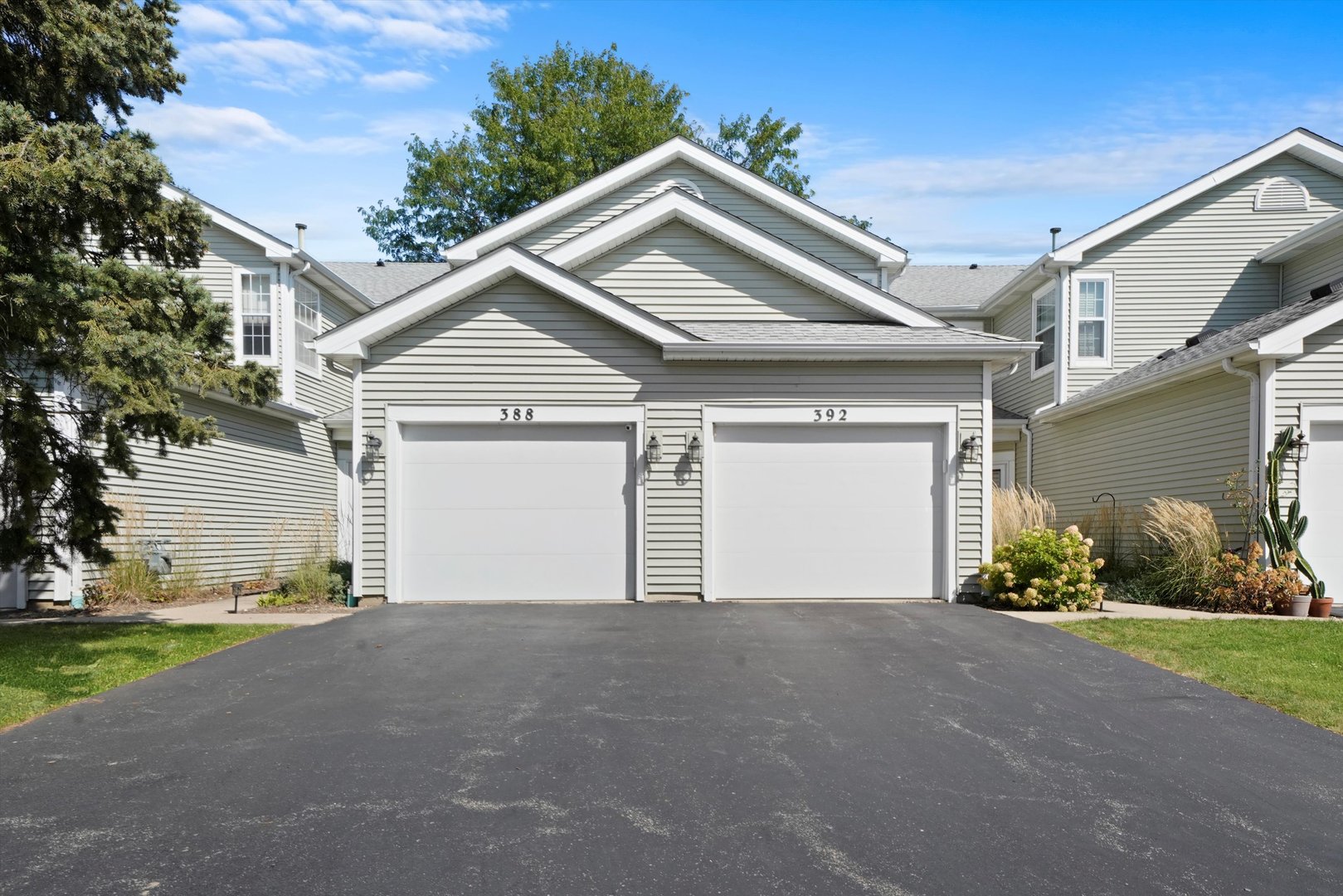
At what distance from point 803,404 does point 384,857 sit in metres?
8.73

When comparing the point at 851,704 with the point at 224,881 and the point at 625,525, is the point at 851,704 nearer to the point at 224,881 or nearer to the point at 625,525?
the point at 224,881

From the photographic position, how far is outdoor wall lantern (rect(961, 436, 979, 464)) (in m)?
11.8

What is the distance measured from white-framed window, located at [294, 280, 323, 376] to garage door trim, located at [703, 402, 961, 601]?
842 cm

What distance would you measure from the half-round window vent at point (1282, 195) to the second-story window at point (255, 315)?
1745 centimetres

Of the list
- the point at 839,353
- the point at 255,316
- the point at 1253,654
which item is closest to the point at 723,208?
the point at 839,353

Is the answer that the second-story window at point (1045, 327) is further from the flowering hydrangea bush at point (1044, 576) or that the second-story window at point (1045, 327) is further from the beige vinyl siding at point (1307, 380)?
the flowering hydrangea bush at point (1044, 576)

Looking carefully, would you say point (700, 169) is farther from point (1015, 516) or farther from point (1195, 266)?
point (1195, 266)

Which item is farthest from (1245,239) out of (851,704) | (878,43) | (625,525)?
(851,704)

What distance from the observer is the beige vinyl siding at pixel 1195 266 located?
16.9 m

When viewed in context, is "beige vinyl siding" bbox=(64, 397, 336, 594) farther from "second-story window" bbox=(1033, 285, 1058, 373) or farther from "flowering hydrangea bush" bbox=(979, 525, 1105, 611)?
"second-story window" bbox=(1033, 285, 1058, 373)

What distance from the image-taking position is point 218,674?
743 cm

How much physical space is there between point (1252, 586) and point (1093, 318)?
23.2 feet

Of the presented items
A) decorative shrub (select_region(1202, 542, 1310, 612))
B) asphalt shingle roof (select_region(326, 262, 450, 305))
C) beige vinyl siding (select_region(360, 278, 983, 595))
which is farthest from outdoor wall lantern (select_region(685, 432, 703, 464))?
asphalt shingle roof (select_region(326, 262, 450, 305))

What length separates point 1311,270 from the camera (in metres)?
16.0
